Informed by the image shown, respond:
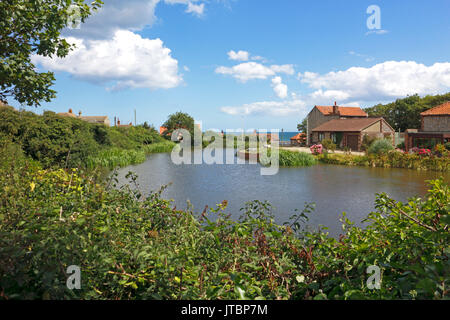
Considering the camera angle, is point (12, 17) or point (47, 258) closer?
point (47, 258)

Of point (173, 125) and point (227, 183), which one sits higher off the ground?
point (173, 125)

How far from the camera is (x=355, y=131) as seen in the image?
3809cm

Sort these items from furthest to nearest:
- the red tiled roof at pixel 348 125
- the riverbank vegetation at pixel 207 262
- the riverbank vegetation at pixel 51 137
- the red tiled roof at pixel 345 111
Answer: the red tiled roof at pixel 345 111
the red tiled roof at pixel 348 125
the riverbank vegetation at pixel 51 137
the riverbank vegetation at pixel 207 262

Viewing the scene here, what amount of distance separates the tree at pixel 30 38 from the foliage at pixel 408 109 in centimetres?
5886

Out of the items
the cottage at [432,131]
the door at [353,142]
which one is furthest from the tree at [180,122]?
the cottage at [432,131]

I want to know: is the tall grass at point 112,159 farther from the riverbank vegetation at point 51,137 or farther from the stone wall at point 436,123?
the stone wall at point 436,123

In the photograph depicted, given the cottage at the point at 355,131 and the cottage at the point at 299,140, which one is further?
the cottage at the point at 299,140

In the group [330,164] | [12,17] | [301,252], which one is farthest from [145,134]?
[301,252]

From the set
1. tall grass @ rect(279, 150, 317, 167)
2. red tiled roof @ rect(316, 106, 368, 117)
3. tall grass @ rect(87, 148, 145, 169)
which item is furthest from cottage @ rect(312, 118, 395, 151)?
tall grass @ rect(87, 148, 145, 169)

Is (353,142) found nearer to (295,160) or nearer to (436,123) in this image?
(436,123)

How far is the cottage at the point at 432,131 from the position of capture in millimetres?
31641

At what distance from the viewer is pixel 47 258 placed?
96.6 inches
